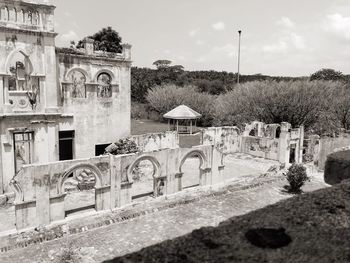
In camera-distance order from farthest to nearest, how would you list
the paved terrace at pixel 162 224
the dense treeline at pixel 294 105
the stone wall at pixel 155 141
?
the dense treeline at pixel 294 105 → the stone wall at pixel 155 141 → the paved terrace at pixel 162 224

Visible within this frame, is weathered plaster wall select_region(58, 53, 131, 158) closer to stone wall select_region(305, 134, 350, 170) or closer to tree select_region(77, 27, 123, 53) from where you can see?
stone wall select_region(305, 134, 350, 170)

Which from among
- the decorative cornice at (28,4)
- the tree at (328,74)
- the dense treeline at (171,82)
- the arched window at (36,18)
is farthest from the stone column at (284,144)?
the dense treeline at (171,82)

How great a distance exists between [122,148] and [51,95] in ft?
19.0

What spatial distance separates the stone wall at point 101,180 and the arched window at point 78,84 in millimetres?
7347

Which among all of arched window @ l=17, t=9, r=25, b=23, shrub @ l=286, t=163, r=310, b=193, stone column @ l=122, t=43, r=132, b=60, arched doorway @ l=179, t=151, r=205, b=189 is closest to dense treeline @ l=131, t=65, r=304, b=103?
arched doorway @ l=179, t=151, r=205, b=189

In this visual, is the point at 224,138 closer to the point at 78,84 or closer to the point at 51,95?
the point at 78,84

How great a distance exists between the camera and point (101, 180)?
48.3ft

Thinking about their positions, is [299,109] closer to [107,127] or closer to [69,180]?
[107,127]

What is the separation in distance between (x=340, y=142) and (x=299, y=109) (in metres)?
7.65

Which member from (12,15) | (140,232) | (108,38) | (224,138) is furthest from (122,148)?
(108,38)

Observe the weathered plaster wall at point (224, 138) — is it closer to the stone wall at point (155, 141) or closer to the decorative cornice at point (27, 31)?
the stone wall at point (155, 141)

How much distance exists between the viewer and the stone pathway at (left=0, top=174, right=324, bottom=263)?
10.8 metres

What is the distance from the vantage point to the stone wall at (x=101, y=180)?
1288cm

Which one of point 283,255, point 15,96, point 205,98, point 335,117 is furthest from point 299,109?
point 283,255
